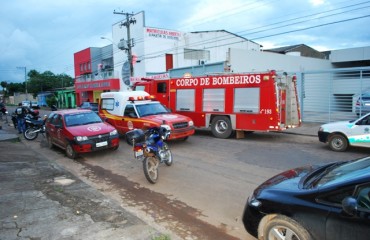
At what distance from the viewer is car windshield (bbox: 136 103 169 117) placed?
42.0ft

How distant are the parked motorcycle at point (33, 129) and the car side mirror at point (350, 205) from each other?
1440cm

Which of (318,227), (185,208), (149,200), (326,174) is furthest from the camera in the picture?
(149,200)

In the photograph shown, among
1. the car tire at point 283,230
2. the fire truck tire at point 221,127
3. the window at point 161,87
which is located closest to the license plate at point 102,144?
the fire truck tire at point 221,127

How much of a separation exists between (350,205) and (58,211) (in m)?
4.49

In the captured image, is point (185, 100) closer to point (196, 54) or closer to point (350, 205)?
point (350, 205)

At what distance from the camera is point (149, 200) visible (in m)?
6.34

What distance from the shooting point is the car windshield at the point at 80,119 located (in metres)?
11.3

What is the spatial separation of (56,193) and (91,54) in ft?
151

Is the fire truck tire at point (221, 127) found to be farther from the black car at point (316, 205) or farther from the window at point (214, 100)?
the black car at point (316, 205)

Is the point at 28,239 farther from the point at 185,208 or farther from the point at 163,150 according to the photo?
the point at 163,150

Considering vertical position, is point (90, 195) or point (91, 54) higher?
point (91, 54)

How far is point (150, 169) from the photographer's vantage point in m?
7.48

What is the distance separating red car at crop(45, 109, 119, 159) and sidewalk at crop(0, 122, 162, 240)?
1767 mm

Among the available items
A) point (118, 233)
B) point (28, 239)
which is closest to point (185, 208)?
point (118, 233)
